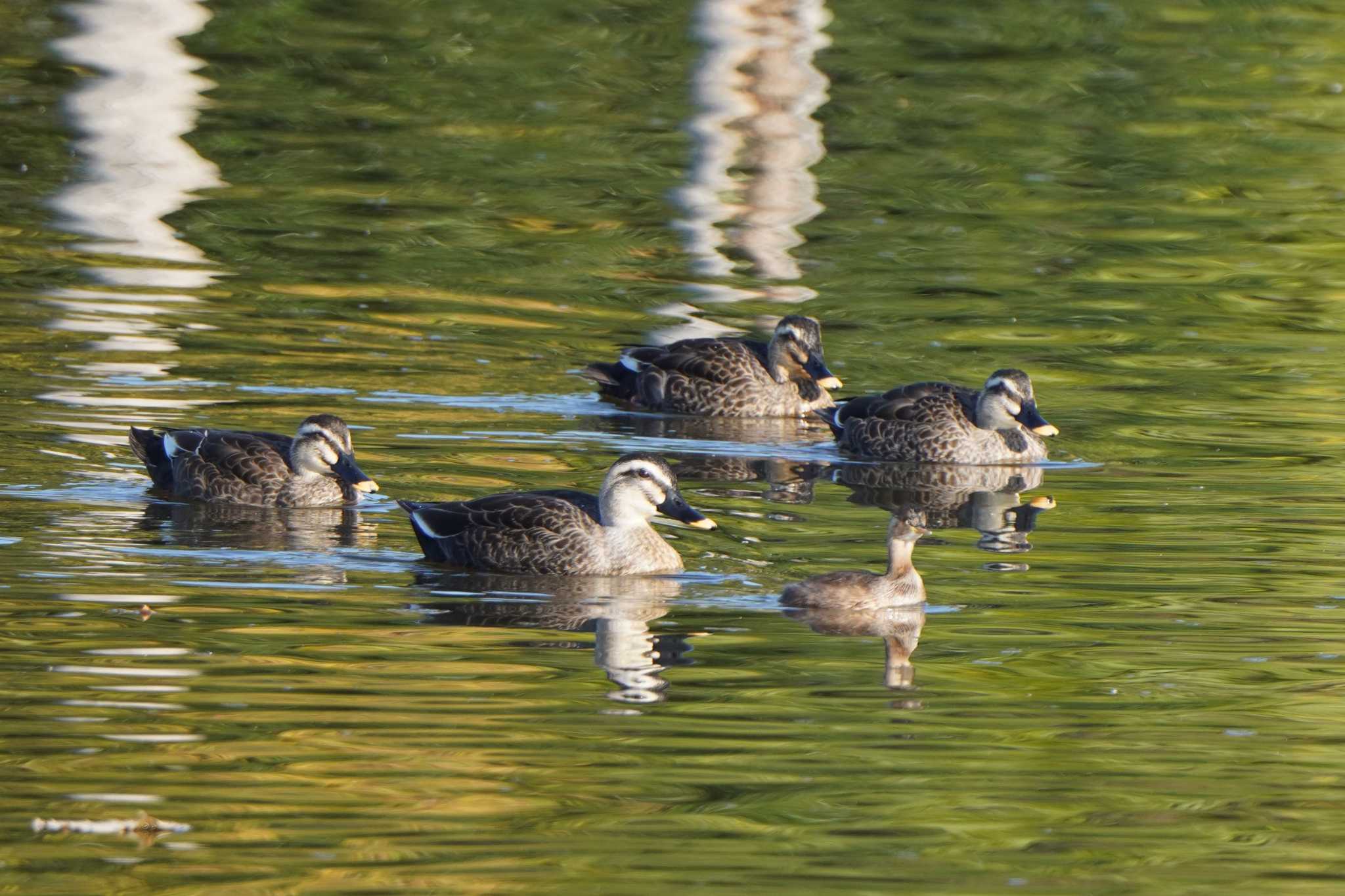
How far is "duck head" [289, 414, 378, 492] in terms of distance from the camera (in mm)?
14375

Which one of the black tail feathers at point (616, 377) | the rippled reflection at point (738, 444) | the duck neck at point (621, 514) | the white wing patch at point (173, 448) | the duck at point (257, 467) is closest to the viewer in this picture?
the duck neck at point (621, 514)

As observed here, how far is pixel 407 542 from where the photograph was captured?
1379 cm

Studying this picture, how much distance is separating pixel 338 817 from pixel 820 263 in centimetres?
1441

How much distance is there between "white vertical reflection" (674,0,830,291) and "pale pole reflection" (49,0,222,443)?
4.68 metres

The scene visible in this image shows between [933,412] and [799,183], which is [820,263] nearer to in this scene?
[799,183]

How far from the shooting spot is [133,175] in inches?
960

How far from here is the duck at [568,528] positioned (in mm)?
13094

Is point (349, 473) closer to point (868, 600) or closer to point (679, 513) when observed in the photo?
point (679, 513)

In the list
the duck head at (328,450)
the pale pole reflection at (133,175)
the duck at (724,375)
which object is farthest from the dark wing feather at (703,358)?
the duck head at (328,450)

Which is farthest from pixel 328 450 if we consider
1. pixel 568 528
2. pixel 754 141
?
pixel 754 141

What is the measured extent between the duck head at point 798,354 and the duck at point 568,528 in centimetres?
460

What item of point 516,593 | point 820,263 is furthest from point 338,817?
point 820,263

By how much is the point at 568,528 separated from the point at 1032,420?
434 cm

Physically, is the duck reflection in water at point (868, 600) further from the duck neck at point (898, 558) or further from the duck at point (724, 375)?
the duck at point (724, 375)
